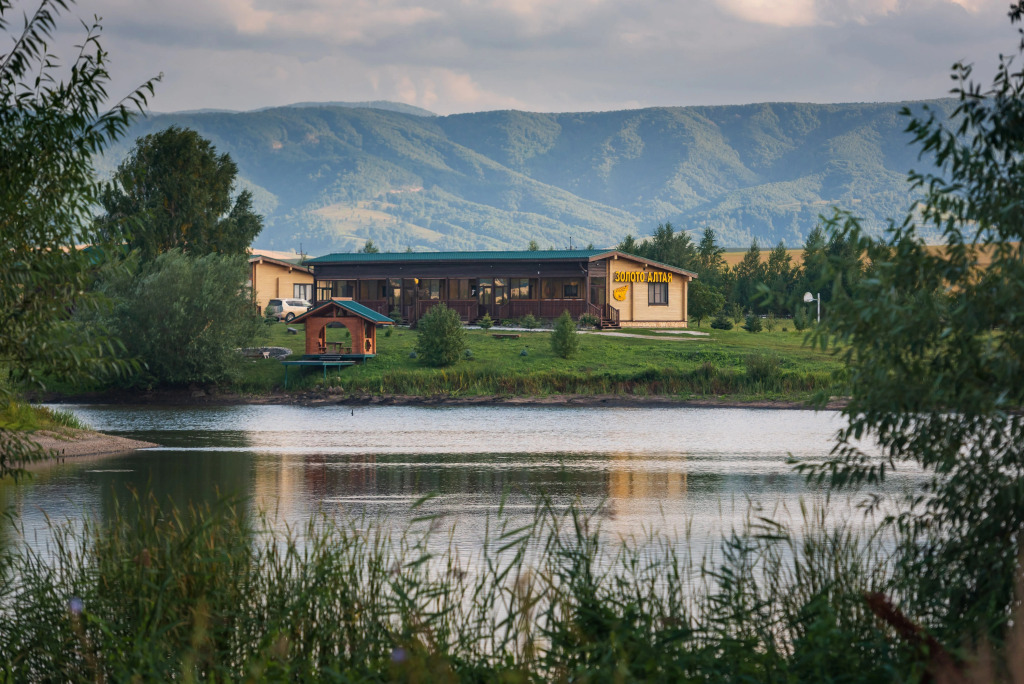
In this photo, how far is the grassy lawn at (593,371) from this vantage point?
146ft

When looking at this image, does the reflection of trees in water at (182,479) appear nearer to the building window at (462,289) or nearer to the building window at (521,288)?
the building window at (521,288)

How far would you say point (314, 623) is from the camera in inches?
332

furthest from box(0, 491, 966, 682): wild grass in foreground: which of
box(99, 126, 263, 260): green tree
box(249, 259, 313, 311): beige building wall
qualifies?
box(249, 259, 313, 311): beige building wall

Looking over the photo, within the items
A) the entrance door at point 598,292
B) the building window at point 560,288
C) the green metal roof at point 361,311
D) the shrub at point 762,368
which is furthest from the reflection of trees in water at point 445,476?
the building window at point 560,288

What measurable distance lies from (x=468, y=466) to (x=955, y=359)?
1685 centimetres

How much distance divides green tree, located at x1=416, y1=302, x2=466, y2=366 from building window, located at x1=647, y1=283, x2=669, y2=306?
20.6 meters

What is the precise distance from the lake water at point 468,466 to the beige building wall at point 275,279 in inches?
1571

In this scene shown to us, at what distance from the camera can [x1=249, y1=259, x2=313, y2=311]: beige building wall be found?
263ft

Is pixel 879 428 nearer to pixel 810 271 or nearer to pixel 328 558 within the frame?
pixel 328 558

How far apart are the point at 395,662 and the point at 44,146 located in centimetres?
646

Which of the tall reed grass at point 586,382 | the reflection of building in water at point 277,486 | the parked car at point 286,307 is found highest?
the parked car at point 286,307

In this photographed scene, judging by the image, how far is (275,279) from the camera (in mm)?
82375

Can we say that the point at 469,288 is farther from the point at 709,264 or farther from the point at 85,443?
the point at 85,443

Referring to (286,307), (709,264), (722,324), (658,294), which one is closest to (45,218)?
(722,324)
